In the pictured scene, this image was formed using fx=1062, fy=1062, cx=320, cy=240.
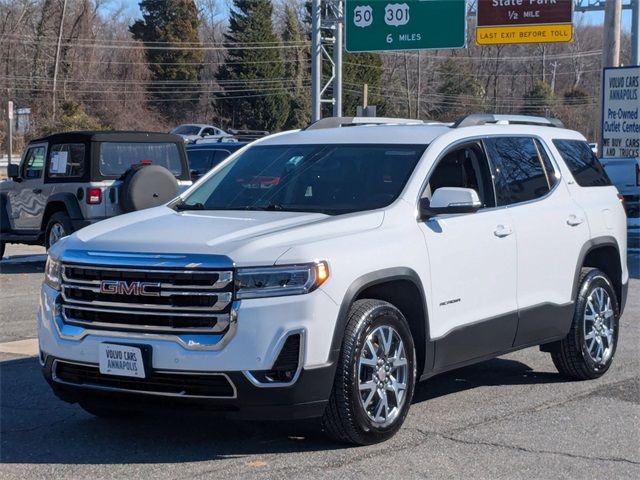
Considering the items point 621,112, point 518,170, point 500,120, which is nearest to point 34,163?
point 500,120

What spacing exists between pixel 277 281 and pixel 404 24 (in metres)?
22.4

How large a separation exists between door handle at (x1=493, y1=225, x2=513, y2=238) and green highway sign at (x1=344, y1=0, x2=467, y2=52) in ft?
66.1

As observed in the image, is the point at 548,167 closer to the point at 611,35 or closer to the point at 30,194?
the point at 30,194

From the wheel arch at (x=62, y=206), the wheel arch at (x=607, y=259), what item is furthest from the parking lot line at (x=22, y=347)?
the wheel arch at (x=62, y=206)

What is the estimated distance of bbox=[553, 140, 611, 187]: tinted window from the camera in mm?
8383

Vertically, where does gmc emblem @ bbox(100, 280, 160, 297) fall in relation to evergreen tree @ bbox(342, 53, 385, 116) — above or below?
below

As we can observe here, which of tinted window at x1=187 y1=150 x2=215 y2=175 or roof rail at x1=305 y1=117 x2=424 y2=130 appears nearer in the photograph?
roof rail at x1=305 y1=117 x2=424 y2=130

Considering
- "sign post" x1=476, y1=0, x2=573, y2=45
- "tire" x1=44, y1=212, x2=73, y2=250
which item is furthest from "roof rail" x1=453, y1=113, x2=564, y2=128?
"sign post" x1=476, y1=0, x2=573, y2=45

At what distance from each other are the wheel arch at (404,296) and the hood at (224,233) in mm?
313

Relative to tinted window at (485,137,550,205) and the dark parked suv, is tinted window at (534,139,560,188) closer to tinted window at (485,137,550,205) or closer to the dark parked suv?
tinted window at (485,137,550,205)

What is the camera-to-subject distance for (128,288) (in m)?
5.82

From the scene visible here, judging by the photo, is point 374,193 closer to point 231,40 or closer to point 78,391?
point 78,391

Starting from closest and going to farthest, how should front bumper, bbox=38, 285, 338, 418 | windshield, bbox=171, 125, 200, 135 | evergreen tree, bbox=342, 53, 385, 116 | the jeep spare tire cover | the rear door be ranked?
front bumper, bbox=38, 285, 338, 418 → the rear door → the jeep spare tire cover → windshield, bbox=171, 125, 200, 135 → evergreen tree, bbox=342, 53, 385, 116

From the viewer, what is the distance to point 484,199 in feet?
24.1
